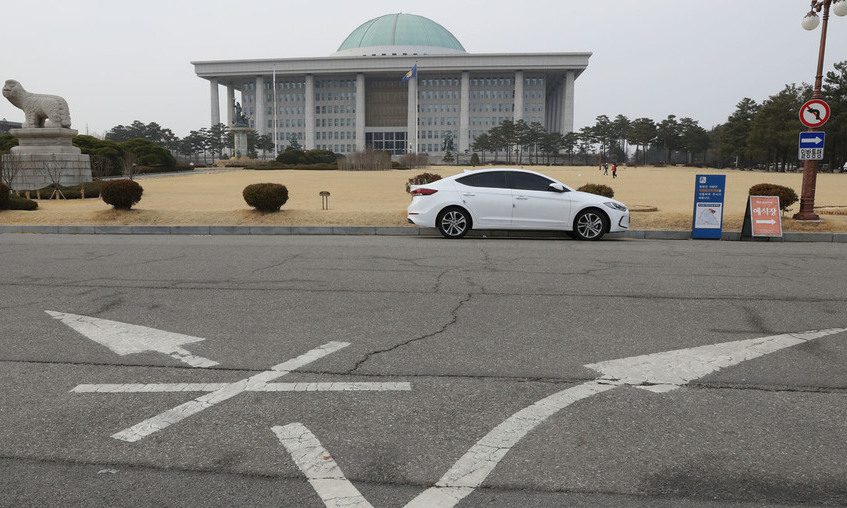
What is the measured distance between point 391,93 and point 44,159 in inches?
4239

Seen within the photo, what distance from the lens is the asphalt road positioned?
3.05 meters

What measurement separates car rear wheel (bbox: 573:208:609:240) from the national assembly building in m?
111

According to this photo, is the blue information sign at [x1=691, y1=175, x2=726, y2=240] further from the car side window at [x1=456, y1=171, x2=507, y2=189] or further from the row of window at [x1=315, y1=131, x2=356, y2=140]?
the row of window at [x1=315, y1=131, x2=356, y2=140]

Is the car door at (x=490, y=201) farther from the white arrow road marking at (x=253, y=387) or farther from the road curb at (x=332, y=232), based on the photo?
the white arrow road marking at (x=253, y=387)

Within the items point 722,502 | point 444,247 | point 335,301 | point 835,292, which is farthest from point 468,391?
point 444,247

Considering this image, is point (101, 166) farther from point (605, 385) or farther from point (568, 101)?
point (568, 101)

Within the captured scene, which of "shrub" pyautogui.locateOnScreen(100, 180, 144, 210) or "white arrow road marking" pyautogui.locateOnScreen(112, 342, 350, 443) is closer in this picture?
"white arrow road marking" pyautogui.locateOnScreen(112, 342, 350, 443)

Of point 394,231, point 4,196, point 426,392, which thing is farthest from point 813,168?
point 4,196

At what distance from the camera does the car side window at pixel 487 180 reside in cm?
1380

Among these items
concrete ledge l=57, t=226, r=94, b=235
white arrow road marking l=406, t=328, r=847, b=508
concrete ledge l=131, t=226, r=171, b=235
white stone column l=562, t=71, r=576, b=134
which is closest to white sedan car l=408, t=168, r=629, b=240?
concrete ledge l=131, t=226, r=171, b=235

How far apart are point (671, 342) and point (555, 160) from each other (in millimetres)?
114518

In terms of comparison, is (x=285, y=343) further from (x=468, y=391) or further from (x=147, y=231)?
(x=147, y=231)

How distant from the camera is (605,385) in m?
4.32

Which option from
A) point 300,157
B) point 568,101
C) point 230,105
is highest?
point 568,101
